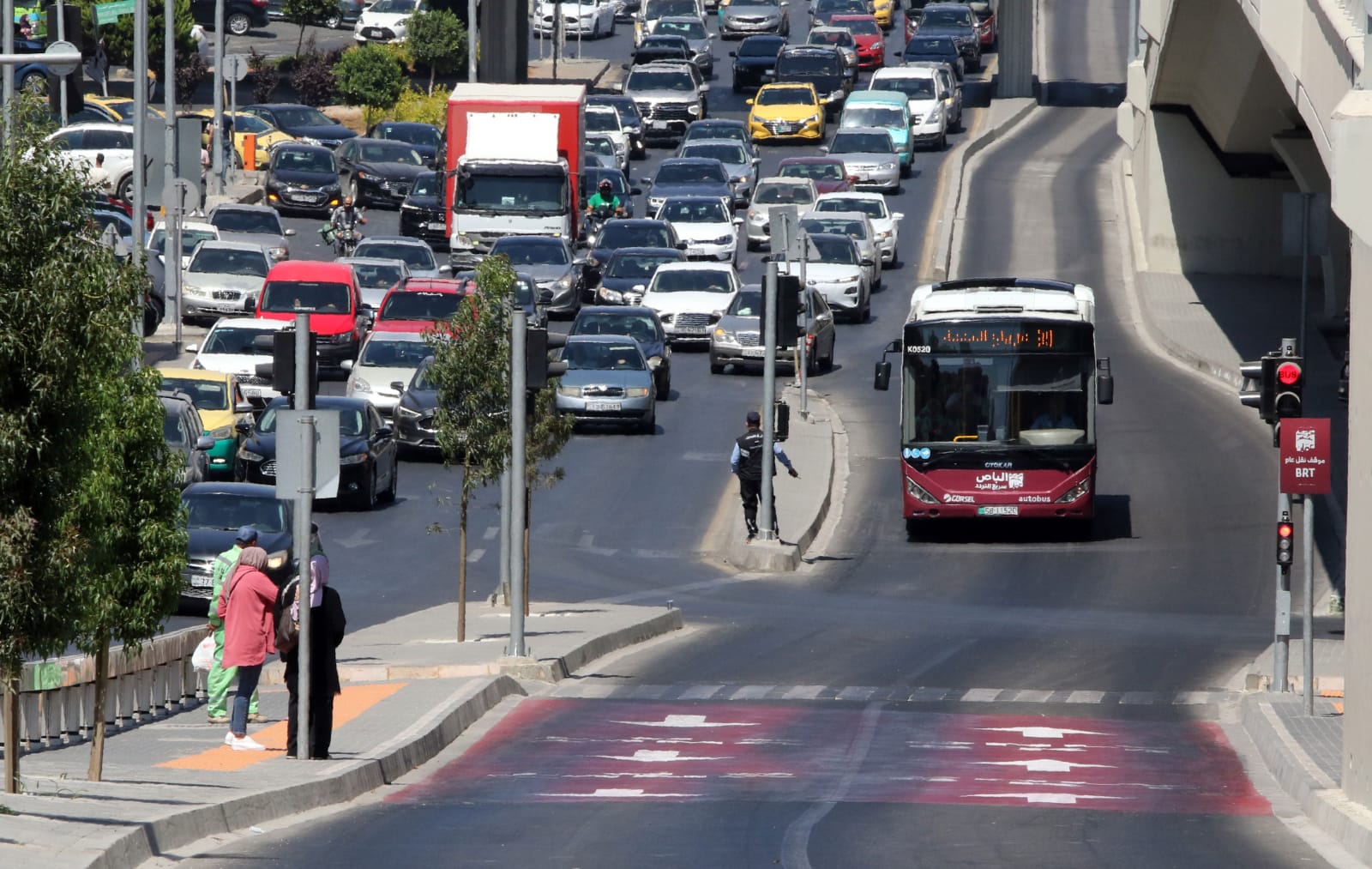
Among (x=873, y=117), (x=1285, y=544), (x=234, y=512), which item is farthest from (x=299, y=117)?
(x=1285, y=544)

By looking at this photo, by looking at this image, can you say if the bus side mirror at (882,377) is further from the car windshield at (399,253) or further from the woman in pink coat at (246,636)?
the car windshield at (399,253)

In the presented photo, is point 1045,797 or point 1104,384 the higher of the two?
point 1104,384

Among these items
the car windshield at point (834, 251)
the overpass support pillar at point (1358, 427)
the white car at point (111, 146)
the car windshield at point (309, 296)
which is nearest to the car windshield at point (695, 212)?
the car windshield at point (834, 251)

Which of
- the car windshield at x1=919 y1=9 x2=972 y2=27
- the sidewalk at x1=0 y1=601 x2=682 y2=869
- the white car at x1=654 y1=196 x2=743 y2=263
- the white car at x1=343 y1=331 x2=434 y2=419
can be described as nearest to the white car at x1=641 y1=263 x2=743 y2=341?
the white car at x1=654 y1=196 x2=743 y2=263

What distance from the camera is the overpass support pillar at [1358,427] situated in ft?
46.8

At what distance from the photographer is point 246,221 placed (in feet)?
159

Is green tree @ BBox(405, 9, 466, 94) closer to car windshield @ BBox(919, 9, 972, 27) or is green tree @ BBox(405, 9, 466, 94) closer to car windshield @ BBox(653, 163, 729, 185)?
car windshield @ BBox(919, 9, 972, 27)

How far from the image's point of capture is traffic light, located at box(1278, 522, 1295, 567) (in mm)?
19391

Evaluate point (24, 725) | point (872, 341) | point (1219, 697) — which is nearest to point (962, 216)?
point (872, 341)

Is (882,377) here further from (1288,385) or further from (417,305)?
(417,305)

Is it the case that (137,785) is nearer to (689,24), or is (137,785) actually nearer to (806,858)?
(806,858)

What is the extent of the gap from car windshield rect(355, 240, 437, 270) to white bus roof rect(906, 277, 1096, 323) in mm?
17685

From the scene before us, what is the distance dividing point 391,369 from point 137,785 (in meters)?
21.9

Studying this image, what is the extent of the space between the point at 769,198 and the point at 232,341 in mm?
19593
